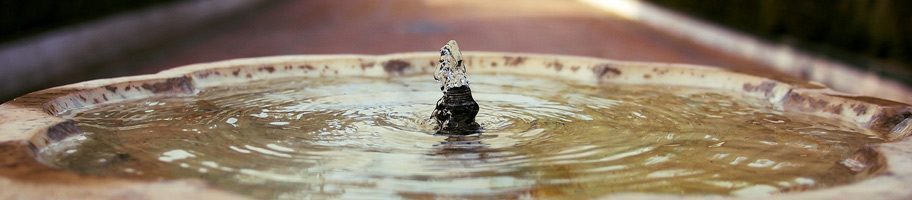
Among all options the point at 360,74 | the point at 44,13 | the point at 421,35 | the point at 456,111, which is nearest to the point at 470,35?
the point at 421,35

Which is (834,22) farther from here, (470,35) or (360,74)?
(360,74)

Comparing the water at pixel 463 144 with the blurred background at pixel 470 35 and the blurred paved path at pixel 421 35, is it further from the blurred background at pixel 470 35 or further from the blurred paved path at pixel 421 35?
the blurred paved path at pixel 421 35

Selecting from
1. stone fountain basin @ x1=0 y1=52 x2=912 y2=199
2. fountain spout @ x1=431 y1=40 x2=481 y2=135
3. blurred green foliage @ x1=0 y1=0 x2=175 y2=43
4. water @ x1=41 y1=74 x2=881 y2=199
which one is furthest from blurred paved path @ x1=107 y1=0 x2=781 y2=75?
fountain spout @ x1=431 y1=40 x2=481 y2=135

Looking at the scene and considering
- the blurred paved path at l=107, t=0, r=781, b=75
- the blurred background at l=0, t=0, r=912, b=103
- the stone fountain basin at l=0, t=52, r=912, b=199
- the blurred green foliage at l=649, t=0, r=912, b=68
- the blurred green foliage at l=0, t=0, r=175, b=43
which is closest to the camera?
the stone fountain basin at l=0, t=52, r=912, b=199

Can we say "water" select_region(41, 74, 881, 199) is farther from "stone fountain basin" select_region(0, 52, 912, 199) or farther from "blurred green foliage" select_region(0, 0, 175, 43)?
"blurred green foliage" select_region(0, 0, 175, 43)

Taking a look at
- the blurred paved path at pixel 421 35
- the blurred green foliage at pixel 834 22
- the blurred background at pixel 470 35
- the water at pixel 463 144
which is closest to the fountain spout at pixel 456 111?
the water at pixel 463 144

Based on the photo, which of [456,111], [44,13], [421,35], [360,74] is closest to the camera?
[456,111]
